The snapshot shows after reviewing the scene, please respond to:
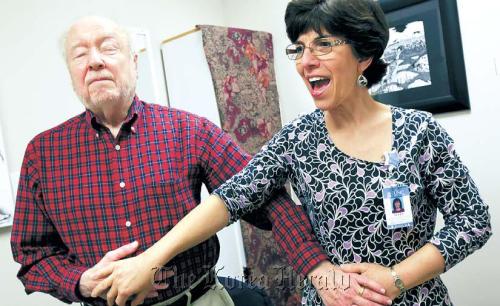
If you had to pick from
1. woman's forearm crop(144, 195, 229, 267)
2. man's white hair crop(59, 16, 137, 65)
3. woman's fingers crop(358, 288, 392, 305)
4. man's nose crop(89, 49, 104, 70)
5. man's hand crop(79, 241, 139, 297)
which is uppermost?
man's white hair crop(59, 16, 137, 65)

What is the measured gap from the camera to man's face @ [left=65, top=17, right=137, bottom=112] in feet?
3.77

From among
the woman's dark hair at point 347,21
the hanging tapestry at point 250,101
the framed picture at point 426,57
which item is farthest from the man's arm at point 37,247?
the framed picture at point 426,57

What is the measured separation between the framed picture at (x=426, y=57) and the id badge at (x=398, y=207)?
48.2 inches

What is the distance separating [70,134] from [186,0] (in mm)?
1825

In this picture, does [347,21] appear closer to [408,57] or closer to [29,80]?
[408,57]

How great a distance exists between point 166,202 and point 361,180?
0.55m

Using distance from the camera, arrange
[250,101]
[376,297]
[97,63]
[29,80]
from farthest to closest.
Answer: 1. [250,101]
2. [29,80]
3. [97,63]
4. [376,297]

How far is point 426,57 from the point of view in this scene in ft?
7.08

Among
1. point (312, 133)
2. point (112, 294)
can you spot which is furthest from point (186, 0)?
point (112, 294)

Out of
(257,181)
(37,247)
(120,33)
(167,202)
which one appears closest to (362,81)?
(257,181)

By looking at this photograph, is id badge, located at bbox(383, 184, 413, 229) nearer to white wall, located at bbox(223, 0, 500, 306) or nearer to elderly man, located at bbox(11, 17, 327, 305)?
elderly man, located at bbox(11, 17, 327, 305)

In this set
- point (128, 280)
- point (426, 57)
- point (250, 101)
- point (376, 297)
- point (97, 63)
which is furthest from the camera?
point (250, 101)

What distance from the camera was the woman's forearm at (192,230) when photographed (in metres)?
0.99

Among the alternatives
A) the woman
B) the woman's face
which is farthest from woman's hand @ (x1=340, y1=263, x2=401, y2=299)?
the woman's face
